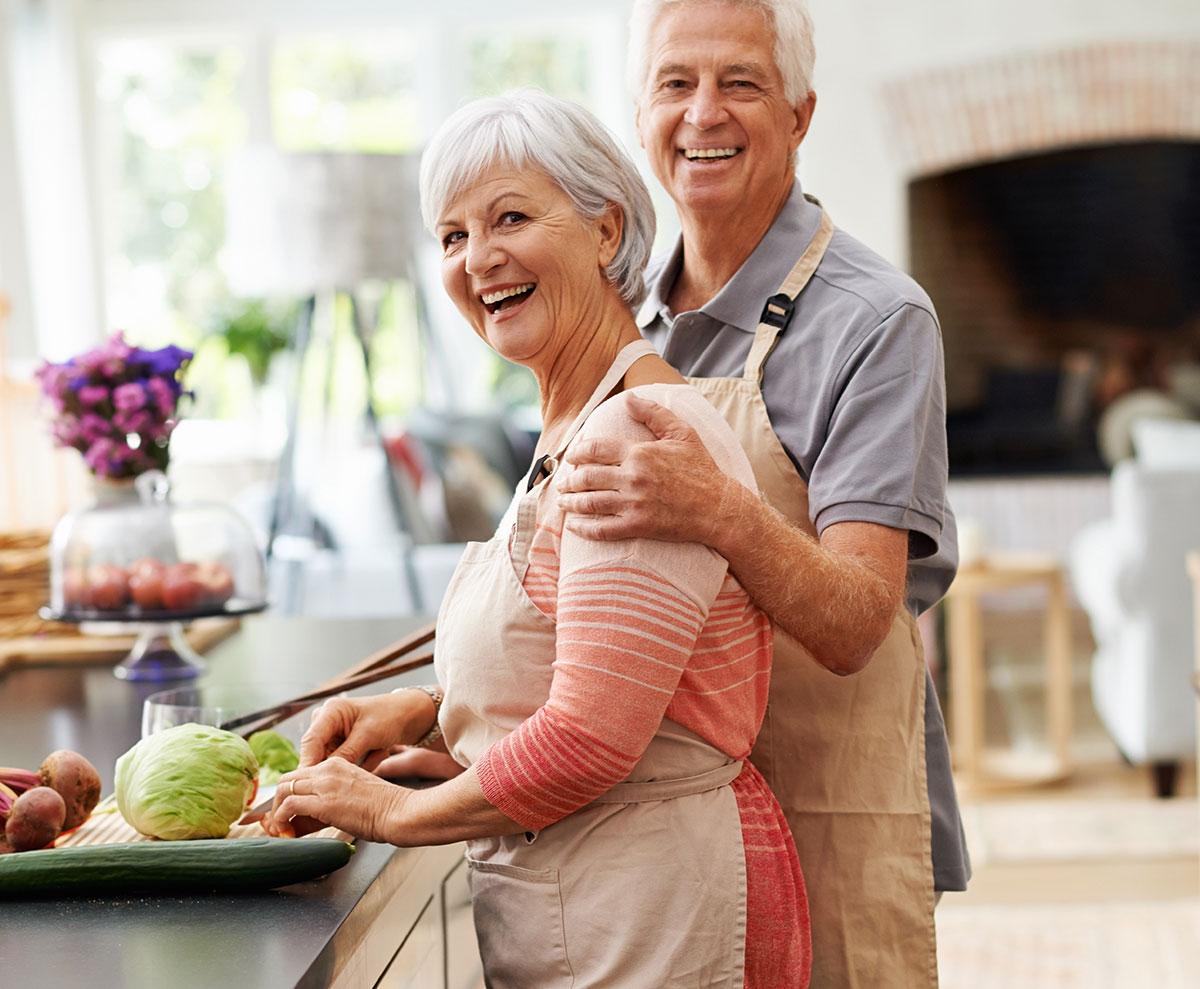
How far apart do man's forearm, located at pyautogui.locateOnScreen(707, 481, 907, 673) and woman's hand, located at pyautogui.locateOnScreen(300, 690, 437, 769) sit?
0.39 metres

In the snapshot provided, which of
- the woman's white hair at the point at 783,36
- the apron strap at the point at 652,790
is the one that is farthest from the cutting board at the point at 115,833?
the woman's white hair at the point at 783,36

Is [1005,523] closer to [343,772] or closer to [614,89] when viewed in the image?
[614,89]

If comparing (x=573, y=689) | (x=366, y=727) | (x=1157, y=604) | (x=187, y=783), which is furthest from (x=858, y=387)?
(x=1157, y=604)

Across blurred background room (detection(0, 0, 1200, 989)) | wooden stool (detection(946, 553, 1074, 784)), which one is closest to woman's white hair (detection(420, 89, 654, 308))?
blurred background room (detection(0, 0, 1200, 989))

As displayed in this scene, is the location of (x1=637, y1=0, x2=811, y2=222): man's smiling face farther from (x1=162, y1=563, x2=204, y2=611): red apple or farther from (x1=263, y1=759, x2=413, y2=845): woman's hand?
(x1=162, y1=563, x2=204, y2=611): red apple

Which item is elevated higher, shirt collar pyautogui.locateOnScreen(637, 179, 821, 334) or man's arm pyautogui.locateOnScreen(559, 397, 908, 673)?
shirt collar pyautogui.locateOnScreen(637, 179, 821, 334)

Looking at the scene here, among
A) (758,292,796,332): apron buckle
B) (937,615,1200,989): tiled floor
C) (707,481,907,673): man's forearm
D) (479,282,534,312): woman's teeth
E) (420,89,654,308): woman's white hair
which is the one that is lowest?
(937,615,1200,989): tiled floor

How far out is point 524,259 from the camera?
3.53 feet

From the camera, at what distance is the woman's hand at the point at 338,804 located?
104 cm

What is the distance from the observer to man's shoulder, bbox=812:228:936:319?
126 cm

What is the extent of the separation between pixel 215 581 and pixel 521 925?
96 centimetres

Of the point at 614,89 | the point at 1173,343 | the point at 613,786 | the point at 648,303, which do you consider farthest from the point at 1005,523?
the point at 613,786

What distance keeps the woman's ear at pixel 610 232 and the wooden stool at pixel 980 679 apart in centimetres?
312

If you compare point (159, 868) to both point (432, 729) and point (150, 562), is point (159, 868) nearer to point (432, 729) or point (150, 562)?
point (432, 729)
